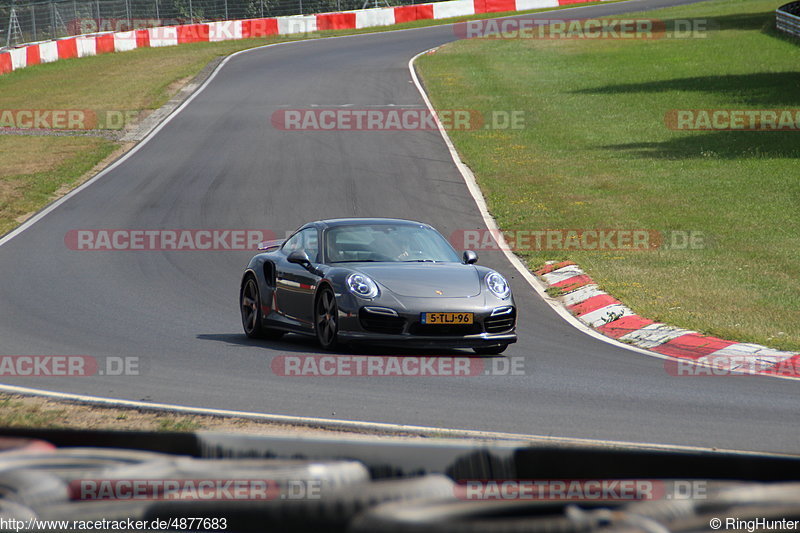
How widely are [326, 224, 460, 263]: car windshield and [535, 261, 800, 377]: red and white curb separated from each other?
2.17 meters

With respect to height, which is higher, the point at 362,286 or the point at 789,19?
the point at 789,19

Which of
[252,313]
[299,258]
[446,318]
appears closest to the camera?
[446,318]

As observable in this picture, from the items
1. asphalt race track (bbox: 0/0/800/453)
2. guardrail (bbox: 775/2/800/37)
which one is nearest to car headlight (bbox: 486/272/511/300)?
asphalt race track (bbox: 0/0/800/453)

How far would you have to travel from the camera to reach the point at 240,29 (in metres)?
53.7

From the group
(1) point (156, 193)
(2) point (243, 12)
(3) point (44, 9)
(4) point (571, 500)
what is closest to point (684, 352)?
(4) point (571, 500)

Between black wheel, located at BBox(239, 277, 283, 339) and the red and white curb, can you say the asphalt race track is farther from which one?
the red and white curb

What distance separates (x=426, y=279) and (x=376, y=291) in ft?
1.89

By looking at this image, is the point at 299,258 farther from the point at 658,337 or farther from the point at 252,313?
the point at 658,337

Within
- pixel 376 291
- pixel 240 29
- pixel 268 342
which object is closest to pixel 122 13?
pixel 240 29

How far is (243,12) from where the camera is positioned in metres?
55.7

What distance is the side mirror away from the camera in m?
11.0

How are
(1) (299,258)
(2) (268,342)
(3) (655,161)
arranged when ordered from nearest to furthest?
(1) (299,258) < (2) (268,342) < (3) (655,161)

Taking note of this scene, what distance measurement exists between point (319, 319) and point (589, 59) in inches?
1367

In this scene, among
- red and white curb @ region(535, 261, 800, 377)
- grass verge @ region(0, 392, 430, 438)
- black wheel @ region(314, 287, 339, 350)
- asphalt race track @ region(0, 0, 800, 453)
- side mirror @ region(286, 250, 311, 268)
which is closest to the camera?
grass verge @ region(0, 392, 430, 438)
